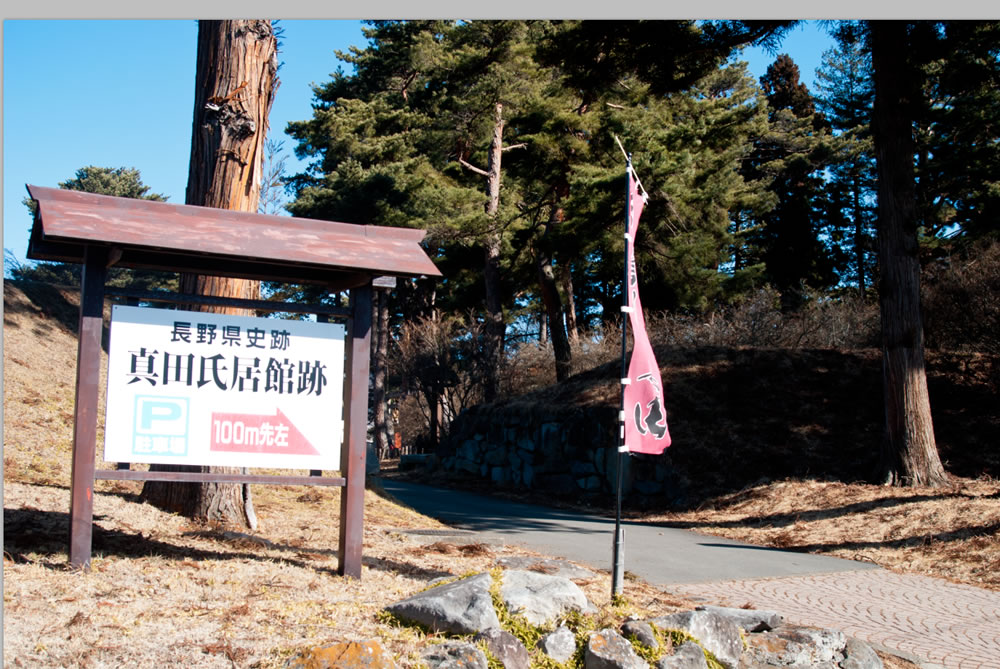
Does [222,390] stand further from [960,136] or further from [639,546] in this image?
[960,136]

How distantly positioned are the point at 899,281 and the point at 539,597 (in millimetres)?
9653

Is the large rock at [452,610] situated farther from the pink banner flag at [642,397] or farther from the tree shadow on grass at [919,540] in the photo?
the tree shadow on grass at [919,540]

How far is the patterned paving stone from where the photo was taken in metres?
6.40

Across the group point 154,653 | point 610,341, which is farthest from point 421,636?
point 610,341

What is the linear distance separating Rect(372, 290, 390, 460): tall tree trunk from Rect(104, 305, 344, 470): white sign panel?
2655cm

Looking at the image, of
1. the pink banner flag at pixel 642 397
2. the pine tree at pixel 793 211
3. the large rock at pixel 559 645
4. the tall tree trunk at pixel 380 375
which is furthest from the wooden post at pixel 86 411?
the pine tree at pixel 793 211

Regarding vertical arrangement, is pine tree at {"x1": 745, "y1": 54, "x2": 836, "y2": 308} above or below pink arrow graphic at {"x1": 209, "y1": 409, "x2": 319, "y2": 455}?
above

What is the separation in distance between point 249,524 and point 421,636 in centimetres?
390

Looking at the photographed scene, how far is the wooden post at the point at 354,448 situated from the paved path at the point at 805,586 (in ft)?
10.3

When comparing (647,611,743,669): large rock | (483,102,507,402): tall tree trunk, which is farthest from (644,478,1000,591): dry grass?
(483,102,507,402): tall tree trunk

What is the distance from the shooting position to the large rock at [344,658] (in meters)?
4.35

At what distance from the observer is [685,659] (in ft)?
17.6

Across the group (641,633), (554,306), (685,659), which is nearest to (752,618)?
(685,659)

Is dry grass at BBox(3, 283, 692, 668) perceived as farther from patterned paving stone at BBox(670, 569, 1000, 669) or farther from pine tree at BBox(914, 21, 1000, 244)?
pine tree at BBox(914, 21, 1000, 244)
